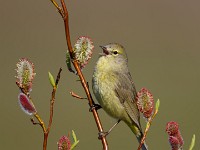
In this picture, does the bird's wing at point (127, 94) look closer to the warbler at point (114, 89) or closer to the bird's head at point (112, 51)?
the warbler at point (114, 89)

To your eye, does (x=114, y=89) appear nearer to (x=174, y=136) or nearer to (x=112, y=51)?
(x=112, y=51)

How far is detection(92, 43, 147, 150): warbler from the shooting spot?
4.13m

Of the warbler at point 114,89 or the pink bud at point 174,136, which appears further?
the warbler at point 114,89

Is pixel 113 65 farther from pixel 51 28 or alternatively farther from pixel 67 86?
pixel 51 28

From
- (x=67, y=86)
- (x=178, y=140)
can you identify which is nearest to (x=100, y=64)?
(x=178, y=140)

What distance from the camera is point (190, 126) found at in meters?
11.4

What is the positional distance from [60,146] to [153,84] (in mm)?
12340

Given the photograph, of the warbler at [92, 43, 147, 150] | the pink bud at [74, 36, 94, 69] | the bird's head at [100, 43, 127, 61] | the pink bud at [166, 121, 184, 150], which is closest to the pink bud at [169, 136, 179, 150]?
the pink bud at [166, 121, 184, 150]

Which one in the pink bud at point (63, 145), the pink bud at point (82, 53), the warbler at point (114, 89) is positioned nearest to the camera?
the pink bud at point (63, 145)

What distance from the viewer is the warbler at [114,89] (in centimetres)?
413

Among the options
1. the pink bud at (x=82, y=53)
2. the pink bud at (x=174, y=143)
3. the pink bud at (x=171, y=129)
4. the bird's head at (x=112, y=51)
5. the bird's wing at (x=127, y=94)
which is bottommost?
the pink bud at (x=174, y=143)

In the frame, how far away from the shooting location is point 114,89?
4.28m

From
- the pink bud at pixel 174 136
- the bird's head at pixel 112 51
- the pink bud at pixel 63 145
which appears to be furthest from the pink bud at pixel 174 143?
the bird's head at pixel 112 51

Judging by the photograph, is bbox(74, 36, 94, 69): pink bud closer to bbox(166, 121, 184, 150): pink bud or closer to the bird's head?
bbox(166, 121, 184, 150): pink bud
